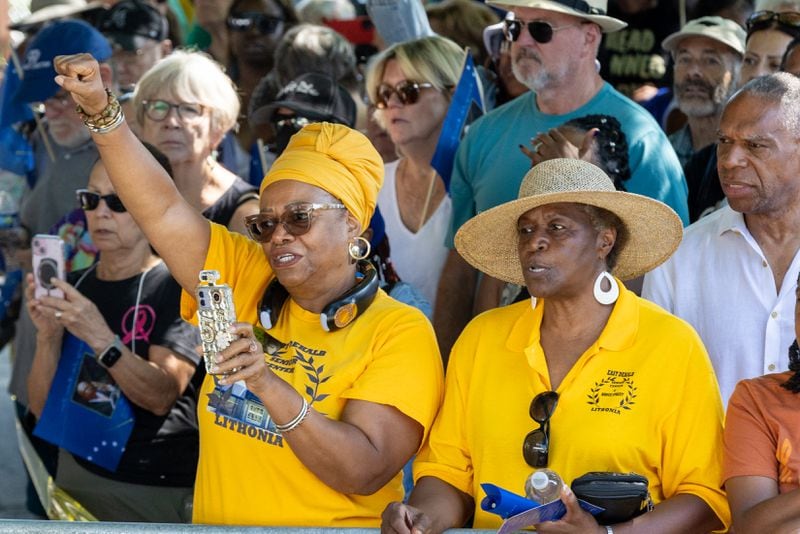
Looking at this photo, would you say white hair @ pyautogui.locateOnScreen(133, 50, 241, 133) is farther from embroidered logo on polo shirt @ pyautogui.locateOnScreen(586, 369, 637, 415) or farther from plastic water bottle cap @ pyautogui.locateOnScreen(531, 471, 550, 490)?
plastic water bottle cap @ pyautogui.locateOnScreen(531, 471, 550, 490)

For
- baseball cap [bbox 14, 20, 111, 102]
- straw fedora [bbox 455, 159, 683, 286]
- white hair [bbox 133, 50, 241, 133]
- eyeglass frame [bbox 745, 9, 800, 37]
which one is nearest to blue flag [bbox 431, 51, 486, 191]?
white hair [bbox 133, 50, 241, 133]

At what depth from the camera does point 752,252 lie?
3848 mm

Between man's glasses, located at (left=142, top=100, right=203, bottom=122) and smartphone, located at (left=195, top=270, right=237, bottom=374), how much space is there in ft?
7.83

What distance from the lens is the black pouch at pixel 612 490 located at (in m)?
3.02

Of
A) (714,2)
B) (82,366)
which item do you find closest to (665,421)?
(82,366)

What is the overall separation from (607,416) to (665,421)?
0.46 feet

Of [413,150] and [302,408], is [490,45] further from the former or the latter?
[302,408]

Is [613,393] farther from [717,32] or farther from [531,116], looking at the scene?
[717,32]

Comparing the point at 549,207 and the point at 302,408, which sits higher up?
the point at 549,207

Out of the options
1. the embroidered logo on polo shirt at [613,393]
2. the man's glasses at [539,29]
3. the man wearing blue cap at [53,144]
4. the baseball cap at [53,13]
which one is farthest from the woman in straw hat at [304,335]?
the baseball cap at [53,13]

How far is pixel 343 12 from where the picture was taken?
8.28 meters

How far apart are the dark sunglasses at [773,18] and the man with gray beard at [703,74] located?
0.35 meters

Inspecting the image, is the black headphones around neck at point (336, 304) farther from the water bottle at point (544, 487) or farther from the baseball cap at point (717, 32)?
the baseball cap at point (717, 32)

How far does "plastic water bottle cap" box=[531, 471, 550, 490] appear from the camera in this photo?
2939 millimetres
